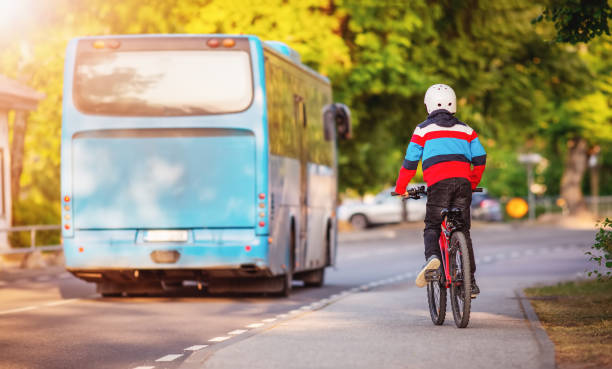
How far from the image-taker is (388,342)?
38.0 ft

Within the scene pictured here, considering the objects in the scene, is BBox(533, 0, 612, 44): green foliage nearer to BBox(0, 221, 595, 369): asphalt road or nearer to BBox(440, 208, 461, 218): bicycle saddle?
BBox(440, 208, 461, 218): bicycle saddle

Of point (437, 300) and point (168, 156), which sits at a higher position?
point (168, 156)

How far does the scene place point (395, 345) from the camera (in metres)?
11.3

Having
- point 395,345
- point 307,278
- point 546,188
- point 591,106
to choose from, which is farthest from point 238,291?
point 546,188

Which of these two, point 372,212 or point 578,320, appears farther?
point 372,212

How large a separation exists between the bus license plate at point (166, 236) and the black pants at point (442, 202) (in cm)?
629

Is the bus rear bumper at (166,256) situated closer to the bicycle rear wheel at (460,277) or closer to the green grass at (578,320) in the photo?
the green grass at (578,320)

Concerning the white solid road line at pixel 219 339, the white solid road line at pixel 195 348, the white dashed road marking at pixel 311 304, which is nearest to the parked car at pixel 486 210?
the white dashed road marking at pixel 311 304

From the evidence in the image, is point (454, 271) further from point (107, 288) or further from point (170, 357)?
point (107, 288)

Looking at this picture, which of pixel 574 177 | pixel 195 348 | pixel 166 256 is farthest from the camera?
pixel 574 177

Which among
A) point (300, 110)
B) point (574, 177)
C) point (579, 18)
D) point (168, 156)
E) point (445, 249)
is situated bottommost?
point (445, 249)

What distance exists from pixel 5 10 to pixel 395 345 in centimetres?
2491

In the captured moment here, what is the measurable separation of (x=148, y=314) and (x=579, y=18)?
5.83 meters

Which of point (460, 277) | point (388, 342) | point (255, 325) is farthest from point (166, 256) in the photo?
point (388, 342)
